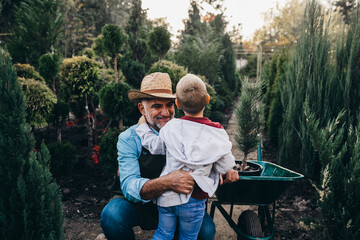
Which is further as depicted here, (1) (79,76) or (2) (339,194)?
Result: (1) (79,76)

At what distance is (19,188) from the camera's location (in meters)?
1.47

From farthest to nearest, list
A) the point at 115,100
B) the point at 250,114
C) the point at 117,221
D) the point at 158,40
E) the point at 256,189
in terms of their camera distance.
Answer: the point at 158,40, the point at 115,100, the point at 250,114, the point at 256,189, the point at 117,221

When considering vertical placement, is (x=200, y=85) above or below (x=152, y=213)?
above

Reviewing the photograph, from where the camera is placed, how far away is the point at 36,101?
3.93 m

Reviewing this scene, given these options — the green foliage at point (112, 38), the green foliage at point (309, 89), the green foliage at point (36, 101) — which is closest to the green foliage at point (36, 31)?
the green foliage at point (112, 38)

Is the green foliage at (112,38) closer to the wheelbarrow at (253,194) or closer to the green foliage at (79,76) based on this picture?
the green foliage at (79,76)

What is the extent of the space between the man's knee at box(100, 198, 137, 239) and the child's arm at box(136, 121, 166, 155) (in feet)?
2.12

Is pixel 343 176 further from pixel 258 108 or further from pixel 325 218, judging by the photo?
pixel 258 108

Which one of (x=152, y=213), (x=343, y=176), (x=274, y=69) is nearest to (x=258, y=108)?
(x=343, y=176)

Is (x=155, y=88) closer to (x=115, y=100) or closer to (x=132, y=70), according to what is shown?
(x=115, y=100)

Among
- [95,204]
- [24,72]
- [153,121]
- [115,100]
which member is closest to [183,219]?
[153,121]

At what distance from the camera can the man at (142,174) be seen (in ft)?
6.62

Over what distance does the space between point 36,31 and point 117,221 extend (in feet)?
16.3

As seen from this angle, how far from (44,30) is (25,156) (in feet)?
16.0
